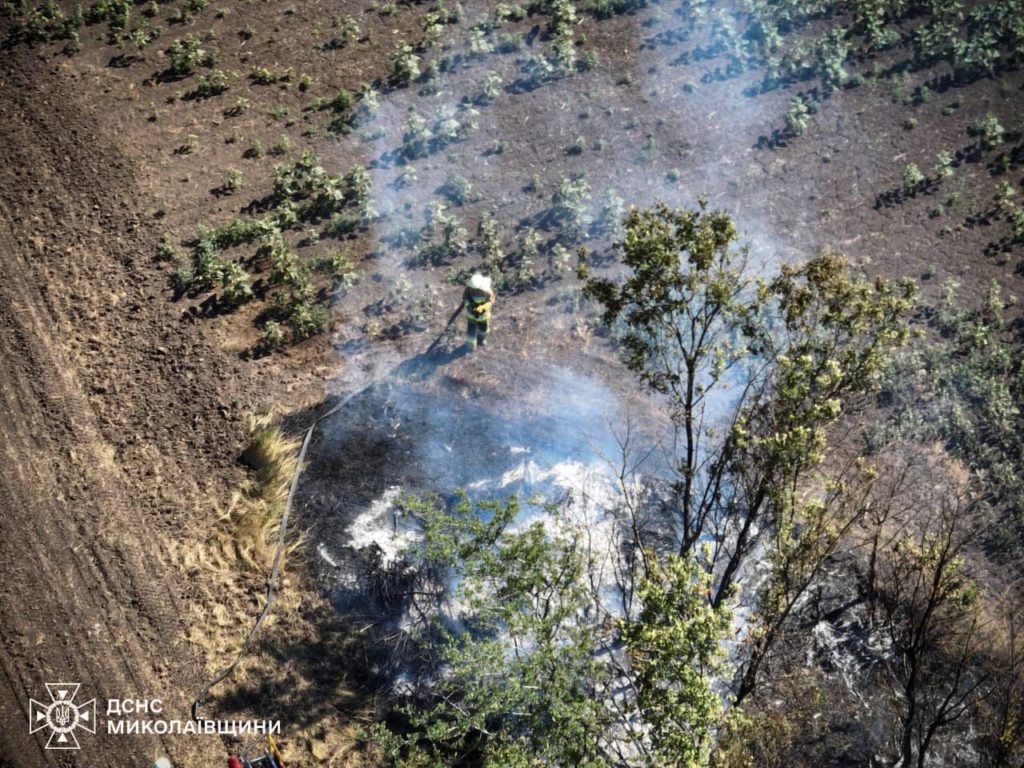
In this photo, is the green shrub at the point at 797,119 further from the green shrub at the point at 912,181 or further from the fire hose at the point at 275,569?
the fire hose at the point at 275,569

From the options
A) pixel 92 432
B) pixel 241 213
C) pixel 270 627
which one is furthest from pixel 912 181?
pixel 92 432

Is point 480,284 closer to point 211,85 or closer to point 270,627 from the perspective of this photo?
point 270,627

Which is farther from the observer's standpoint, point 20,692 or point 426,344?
point 426,344

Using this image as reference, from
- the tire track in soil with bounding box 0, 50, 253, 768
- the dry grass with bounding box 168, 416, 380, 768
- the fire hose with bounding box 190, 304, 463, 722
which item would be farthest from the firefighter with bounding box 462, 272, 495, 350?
the tire track in soil with bounding box 0, 50, 253, 768

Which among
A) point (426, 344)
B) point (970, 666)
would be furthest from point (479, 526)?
point (970, 666)

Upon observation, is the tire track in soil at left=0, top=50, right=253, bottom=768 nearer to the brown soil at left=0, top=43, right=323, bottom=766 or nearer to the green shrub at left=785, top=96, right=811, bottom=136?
the brown soil at left=0, top=43, right=323, bottom=766

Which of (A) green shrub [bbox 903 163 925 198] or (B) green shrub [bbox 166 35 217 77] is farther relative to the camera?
(B) green shrub [bbox 166 35 217 77]

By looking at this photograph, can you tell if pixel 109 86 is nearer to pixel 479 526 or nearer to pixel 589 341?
pixel 589 341
